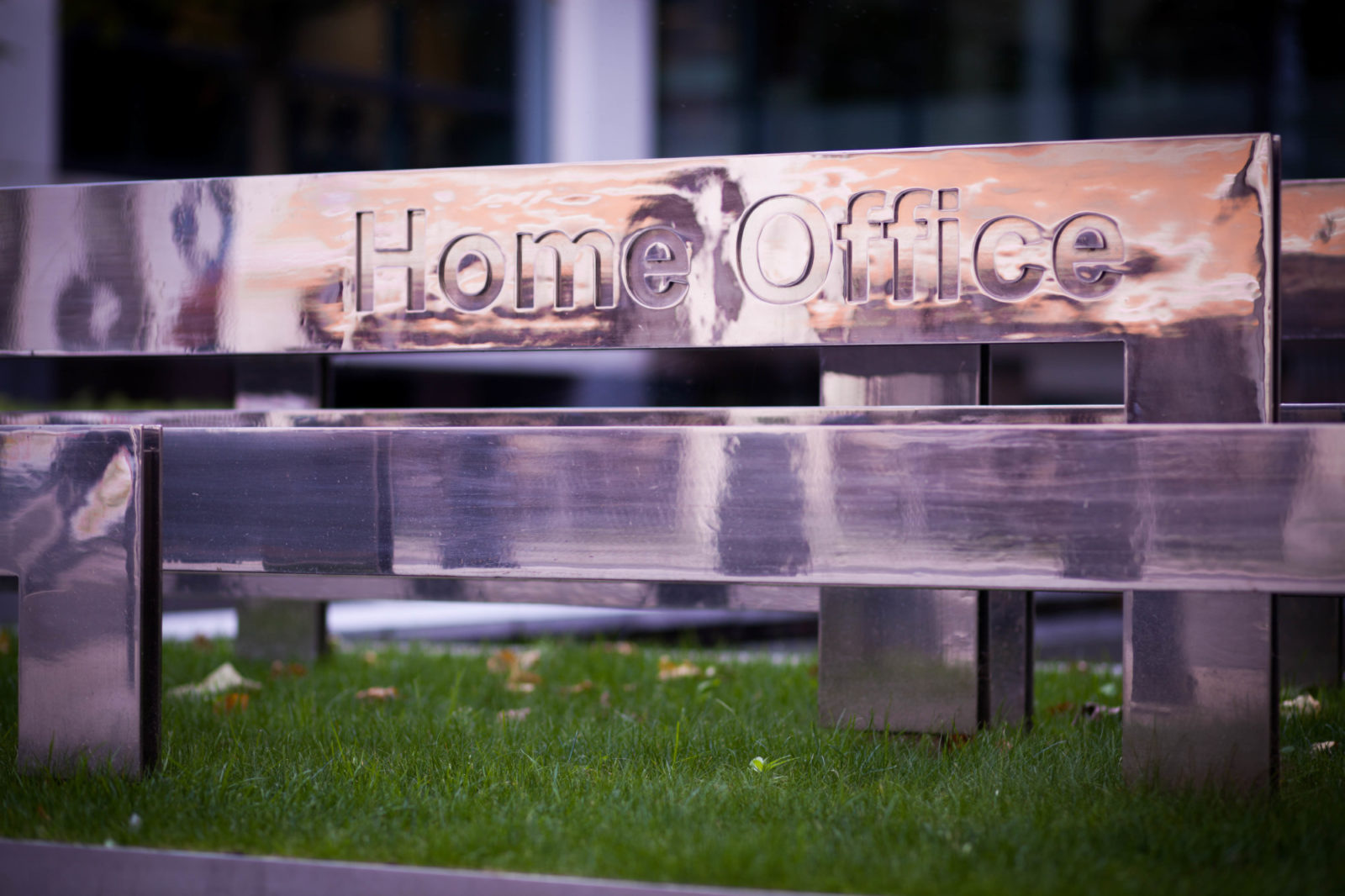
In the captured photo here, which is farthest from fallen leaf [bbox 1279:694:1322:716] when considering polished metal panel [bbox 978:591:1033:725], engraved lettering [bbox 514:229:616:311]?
engraved lettering [bbox 514:229:616:311]

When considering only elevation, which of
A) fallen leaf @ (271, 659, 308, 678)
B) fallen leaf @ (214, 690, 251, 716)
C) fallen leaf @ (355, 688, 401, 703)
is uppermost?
fallen leaf @ (214, 690, 251, 716)

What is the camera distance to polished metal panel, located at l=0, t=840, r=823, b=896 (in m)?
1.57

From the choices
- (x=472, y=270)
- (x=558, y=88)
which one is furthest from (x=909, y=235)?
(x=558, y=88)

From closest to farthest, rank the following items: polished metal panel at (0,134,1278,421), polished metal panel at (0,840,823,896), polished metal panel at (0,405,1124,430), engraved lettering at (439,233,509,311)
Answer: polished metal panel at (0,840,823,896)
polished metal panel at (0,134,1278,421)
polished metal panel at (0,405,1124,430)
engraved lettering at (439,233,509,311)

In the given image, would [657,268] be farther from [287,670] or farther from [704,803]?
[287,670]

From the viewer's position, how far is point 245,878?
167 cm

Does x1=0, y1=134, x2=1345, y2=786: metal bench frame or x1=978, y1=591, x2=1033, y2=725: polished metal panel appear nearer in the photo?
x1=0, y1=134, x2=1345, y2=786: metal bench frame

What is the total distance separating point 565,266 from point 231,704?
5.00ft

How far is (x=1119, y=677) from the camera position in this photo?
11.6 feet

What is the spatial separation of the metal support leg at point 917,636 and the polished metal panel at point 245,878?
43.6 inches

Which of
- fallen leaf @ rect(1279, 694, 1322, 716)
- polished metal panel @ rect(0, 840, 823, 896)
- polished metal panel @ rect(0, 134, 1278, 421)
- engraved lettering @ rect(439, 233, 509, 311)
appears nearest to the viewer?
polished metal panel @ rect(0, 840, 823, 896)

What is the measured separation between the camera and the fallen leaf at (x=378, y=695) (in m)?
3.08

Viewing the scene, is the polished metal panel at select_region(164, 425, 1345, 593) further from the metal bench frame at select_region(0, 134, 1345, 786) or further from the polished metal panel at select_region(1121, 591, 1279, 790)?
the polished metal panel at select_region(1121, 591, 1279, 790)

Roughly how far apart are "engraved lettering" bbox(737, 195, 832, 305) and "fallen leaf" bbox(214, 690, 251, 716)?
5.64 feet
